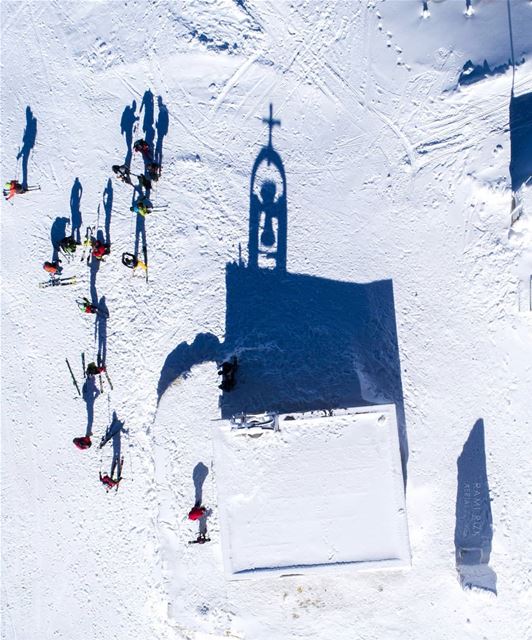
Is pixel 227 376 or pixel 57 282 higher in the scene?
pixel 57 282

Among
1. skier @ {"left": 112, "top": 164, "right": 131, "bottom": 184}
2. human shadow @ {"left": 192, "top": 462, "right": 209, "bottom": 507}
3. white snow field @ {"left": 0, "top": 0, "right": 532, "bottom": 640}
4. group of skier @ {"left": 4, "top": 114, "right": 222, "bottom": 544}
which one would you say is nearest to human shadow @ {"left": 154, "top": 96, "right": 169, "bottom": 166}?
white snow field @ {"left": 0, "top": 0, "right": 532, "bottom": 640}

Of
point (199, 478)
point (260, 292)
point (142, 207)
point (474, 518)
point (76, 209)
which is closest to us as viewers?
point (474, 518)

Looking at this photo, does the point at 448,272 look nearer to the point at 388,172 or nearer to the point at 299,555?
the point at 388,172

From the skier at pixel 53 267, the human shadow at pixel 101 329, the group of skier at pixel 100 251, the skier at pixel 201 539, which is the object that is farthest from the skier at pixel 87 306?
the skier at pixel 201 539

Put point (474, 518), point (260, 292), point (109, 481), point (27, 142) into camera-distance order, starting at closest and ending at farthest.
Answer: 1. point (474, 518)
2. point (109, 481)
3. point (260, 292)
4. point (27, 142)

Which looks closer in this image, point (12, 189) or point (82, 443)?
point (82, 443)

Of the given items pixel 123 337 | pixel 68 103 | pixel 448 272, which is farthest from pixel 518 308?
pixel 68 103

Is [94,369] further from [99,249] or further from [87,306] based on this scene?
[99,249]

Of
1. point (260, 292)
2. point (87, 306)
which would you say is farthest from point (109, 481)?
point (260, 292)
